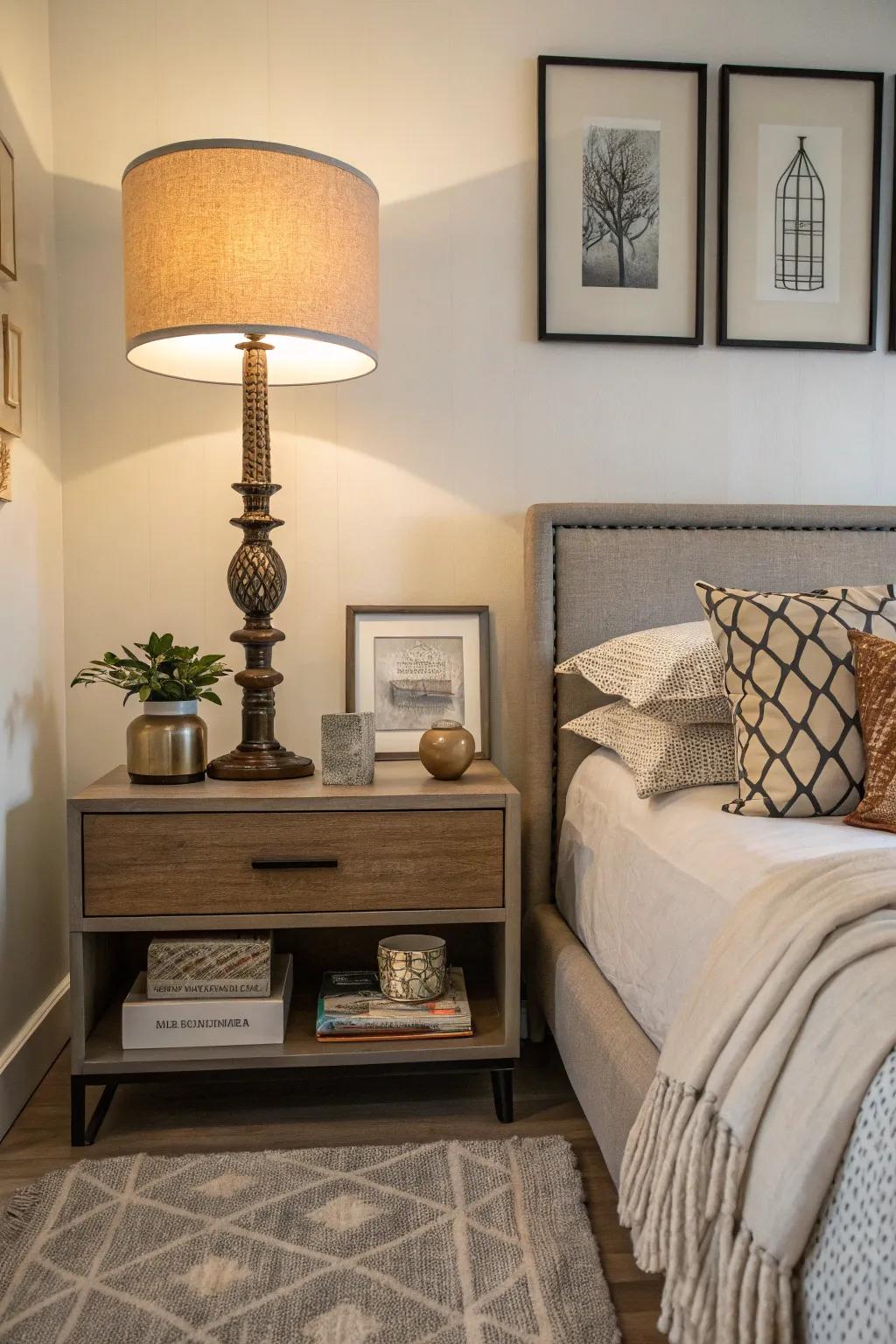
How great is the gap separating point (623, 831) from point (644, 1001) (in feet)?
1.09

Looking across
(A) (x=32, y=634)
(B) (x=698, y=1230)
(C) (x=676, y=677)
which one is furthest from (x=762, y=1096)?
(A) (x=32, y=634)

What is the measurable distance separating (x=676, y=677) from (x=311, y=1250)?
1.02m

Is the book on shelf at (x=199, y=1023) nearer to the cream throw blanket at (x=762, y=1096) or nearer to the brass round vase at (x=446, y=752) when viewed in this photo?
the brass round vase at (x=446, y=752)

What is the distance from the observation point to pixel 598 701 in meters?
2.14

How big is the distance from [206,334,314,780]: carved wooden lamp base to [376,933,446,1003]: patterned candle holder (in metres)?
0.39

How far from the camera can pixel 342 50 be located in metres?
2.18

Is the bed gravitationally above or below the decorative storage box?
→ above

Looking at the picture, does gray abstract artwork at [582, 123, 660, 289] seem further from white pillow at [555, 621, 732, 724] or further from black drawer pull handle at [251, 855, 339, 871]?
black drawer pull handle at [251, 855, 339, 871]

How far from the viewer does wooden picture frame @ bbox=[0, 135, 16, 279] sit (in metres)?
1.76

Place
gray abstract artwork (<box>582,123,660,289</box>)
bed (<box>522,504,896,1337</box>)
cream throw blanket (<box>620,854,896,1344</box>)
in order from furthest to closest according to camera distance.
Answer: gray abstract artwork (<box>582,123,660,289</box>) < bed (<box>522,504,896,1337</box>) < cream throw blanket (<box>620,854,896,1344</box>)

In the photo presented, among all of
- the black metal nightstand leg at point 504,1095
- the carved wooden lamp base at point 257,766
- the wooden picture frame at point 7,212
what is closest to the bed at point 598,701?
the black metal nightstand leg at point 504,1095

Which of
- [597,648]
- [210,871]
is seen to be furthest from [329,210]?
[210,871]

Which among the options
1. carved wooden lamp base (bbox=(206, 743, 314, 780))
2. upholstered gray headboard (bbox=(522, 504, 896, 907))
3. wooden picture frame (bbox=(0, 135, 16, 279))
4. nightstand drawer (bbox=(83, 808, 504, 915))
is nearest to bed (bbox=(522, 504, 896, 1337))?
upholstered gray headboard (bbox=(522, 504, 896, 907))

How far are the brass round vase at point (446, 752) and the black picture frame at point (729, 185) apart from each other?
1.14m
